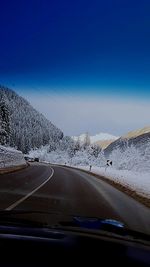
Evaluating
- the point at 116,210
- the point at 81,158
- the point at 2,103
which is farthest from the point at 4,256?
the point at 81,158

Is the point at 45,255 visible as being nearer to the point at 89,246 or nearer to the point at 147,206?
the point at 89,246

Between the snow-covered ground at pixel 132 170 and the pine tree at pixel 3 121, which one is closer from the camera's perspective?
the snow-covered ground at pixel 132 170

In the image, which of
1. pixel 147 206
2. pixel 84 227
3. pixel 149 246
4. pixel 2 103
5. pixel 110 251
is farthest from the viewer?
pixel 2 103

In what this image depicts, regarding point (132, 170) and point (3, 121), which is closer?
point (132, 170)

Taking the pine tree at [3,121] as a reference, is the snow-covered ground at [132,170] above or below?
below

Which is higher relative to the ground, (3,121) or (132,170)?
(3,121)

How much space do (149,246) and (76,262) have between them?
1.09m

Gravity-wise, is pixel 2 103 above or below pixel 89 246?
above

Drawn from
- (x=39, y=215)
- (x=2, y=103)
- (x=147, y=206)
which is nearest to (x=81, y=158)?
(x=2, y=103)

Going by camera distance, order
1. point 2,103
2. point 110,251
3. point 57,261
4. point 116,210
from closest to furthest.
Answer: point 57,261 → point 110,251 → point 116,210 → point 2,103

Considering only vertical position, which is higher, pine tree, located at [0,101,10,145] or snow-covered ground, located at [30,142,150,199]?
pine tree, located at [0,101,10,145]

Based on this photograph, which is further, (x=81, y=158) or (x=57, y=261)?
(x=81, y=158)

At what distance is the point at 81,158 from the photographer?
125812 mm

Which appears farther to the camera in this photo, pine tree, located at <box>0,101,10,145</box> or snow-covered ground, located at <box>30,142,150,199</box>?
pine tree, located at <box>0,101,10,145</box>
